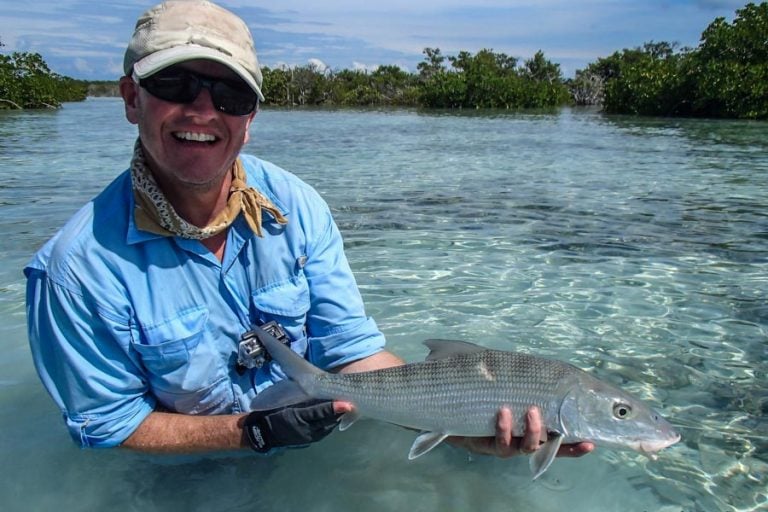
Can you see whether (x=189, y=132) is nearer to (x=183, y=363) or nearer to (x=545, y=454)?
(x=183, y=363)

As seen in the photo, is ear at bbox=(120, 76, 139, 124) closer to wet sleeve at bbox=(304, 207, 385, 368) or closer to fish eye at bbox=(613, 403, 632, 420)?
wet sleeve at bbox=(304, 207, 385, 368)

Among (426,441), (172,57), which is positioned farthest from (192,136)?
(426,441)

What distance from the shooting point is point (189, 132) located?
9.51 ft

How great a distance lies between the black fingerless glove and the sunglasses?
145 centimetres

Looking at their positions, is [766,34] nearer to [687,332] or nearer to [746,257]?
A: [746,257]

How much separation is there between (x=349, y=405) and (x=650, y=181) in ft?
43.2

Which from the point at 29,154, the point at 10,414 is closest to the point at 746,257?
the point at 10,414

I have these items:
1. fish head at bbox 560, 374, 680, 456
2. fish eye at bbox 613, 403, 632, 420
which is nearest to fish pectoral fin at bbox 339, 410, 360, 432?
fish head at bbox 560, 374, 680, 456

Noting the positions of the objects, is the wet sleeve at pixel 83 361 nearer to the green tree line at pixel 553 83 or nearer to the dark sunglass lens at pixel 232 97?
the dark sunglass lens at pixel 232 97

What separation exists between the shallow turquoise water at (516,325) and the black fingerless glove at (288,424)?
0.57m

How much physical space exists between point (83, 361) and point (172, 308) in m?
0.46

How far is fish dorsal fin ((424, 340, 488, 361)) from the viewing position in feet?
10.2

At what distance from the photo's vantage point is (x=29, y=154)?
20.3 m

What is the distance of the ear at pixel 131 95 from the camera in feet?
9.71
